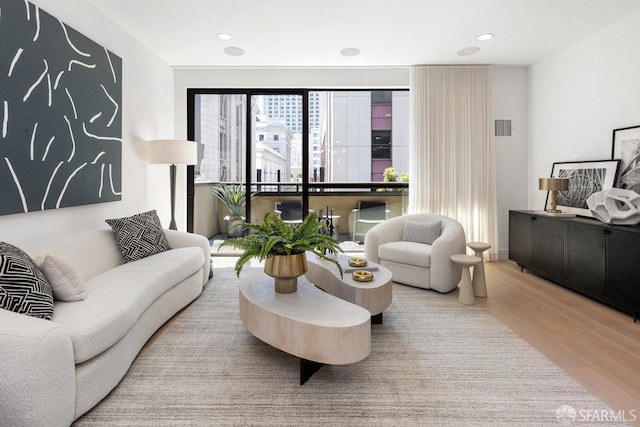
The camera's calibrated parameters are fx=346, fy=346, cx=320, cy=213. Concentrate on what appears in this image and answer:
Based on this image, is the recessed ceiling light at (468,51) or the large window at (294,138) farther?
the large window at (294,138)

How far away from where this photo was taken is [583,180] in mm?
3803

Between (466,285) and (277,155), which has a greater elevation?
(277,155)

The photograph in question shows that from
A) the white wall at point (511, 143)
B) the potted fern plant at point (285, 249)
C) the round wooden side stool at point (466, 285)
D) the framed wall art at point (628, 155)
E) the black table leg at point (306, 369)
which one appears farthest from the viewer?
the white wall at point (511, 143)

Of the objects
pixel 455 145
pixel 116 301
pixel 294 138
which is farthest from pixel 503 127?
pixel 116 301

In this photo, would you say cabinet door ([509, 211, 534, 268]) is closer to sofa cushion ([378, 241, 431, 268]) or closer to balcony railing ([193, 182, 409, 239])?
sofa cushion ([378, 241, 431, 268])

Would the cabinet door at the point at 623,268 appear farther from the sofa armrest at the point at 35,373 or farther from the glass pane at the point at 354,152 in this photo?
the sofa armrest at the point at 35,373

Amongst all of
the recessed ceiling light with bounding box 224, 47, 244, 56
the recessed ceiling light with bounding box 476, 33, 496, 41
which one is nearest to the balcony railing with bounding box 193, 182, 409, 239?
the recessed ceiling light with bounding box 224, 47, 244, 56

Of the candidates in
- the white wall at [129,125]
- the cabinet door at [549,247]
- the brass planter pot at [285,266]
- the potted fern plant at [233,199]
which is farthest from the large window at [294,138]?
the brass planter pot at [285,266]

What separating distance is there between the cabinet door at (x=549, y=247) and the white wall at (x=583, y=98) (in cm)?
90

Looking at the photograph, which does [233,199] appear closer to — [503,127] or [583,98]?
[503,127]

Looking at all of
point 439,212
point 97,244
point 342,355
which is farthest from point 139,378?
point 439,212

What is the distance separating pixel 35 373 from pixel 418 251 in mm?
3078

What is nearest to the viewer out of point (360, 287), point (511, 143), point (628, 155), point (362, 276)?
point (360, 287)

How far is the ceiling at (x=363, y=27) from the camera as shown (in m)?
3.20
